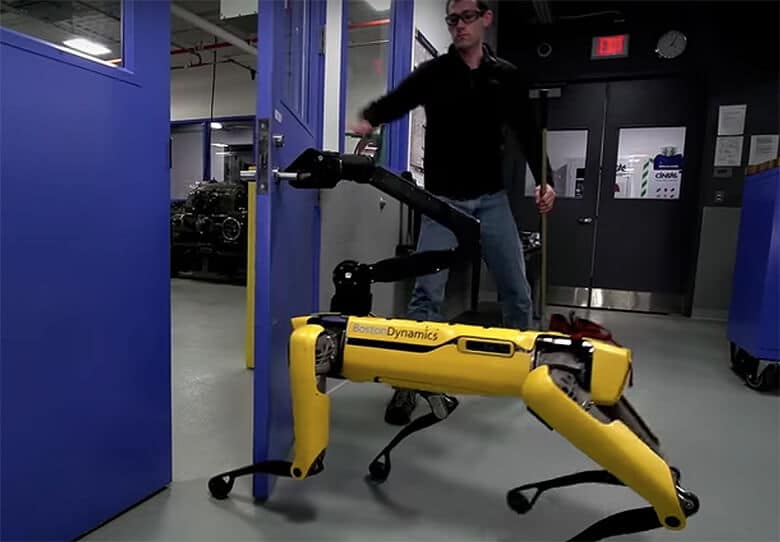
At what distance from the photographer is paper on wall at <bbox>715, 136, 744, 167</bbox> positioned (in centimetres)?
429

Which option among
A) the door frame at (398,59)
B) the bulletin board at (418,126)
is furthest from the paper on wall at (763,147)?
the door frame at (398,59)

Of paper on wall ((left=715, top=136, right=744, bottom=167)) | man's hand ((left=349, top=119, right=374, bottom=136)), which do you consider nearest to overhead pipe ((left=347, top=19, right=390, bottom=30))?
man's hand ((left=349, top=119, right=374, bottom=136))

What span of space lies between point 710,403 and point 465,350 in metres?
1.78

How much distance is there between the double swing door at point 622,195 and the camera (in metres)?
4.62

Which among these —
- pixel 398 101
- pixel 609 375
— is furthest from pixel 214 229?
pixel 609 375

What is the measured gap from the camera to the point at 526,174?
16.6 feet

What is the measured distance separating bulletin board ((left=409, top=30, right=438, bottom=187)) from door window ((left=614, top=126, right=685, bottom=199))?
231 cm

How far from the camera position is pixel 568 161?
4.99 m

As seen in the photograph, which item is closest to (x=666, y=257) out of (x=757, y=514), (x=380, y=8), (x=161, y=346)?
(x=380, y=8)

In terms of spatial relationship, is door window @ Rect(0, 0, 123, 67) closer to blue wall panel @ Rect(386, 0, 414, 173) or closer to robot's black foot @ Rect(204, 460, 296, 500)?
robot's black foot @ Rect(204, 460, 296, 500)

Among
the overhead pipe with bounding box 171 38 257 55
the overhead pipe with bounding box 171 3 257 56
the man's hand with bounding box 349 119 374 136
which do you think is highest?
the overhead pipe with bounding box 171 38 257 55

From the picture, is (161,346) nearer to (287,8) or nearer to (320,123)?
(287,8)

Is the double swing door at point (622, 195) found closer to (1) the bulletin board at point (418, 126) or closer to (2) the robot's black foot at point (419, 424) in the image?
(1) the bulletin board at point (418, 126)

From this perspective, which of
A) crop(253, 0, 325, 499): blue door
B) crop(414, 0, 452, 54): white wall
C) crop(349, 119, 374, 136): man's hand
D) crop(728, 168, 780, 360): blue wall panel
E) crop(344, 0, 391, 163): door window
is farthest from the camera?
crop(414, 0, 452, 54): white wall
